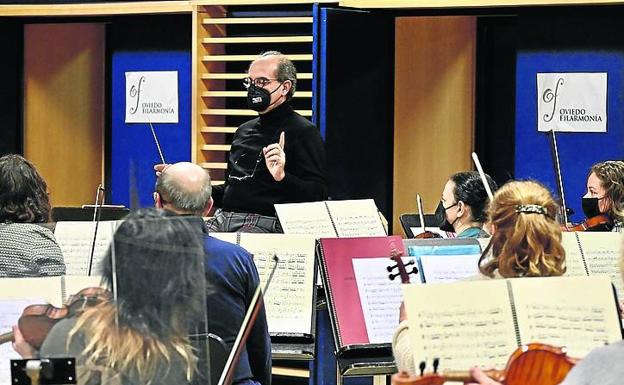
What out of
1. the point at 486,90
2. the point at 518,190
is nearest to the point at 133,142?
the point at 486,90

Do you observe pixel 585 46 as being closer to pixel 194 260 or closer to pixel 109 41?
pixel 109 41

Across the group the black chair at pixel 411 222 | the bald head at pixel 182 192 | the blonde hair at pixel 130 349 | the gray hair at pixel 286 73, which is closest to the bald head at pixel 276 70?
the gray hair at pixel 286 73

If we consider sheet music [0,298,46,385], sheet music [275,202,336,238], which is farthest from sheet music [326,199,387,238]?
sheet music [0,298,46,385]

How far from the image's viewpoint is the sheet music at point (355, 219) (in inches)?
213

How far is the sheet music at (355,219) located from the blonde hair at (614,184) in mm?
1139

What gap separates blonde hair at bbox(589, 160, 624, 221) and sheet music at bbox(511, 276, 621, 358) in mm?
2565

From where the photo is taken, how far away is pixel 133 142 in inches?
337

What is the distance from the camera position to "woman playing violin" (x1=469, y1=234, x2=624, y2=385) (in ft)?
8.51

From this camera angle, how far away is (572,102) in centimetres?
746

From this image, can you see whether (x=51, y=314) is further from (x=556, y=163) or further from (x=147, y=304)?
(x=556, y=163)

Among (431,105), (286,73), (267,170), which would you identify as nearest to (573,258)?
(267,170)

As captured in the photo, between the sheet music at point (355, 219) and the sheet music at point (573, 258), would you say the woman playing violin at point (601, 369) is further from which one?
the sheet music at point (355, 219)

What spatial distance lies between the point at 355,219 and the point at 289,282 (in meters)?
0.77

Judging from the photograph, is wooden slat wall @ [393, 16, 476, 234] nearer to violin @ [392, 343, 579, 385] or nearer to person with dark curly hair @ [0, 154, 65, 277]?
person with dark curly hair @ [0, 154, 65, 277]
